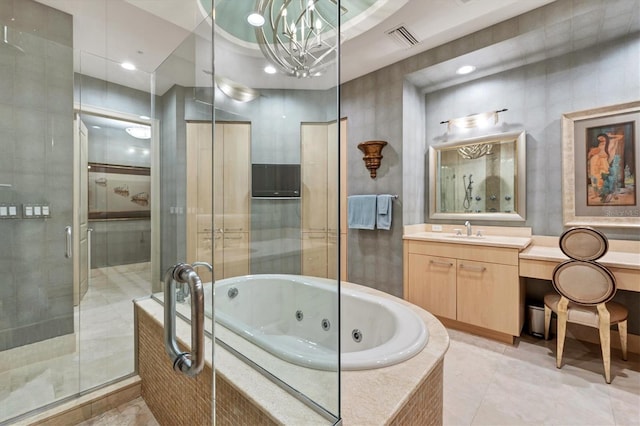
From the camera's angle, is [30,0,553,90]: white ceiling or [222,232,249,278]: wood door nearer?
[222,232,249,278]: wood door

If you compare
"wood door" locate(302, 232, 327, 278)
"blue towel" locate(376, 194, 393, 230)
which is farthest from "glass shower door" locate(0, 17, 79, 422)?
"blue towel" locate(376, 194, 393, 230)

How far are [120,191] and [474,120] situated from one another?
359 cm

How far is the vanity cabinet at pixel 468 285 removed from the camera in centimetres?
221

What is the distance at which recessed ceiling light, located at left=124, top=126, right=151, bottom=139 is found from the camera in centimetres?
281

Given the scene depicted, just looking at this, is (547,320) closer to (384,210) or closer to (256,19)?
(384,210)

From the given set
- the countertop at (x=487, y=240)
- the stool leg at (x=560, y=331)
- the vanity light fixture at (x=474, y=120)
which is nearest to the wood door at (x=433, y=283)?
the countertop at (x=487, y=240)

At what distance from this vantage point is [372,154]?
305 centimetres

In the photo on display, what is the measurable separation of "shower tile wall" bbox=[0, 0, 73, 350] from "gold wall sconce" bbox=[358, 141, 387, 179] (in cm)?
265

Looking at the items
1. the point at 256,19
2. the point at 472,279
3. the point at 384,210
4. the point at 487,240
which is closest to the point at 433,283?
the point at 472,279

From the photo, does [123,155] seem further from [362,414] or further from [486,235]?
[486,235]

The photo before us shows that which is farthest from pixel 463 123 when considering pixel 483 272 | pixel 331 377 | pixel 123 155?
pixel 123 155

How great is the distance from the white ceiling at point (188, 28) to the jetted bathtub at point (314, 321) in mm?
1235

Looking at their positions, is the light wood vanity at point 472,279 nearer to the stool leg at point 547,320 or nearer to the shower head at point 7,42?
the stool leg at point 547,320

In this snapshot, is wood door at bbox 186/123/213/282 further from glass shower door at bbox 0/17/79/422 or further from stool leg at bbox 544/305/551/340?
stool leg at bbox 544/305/551/340
